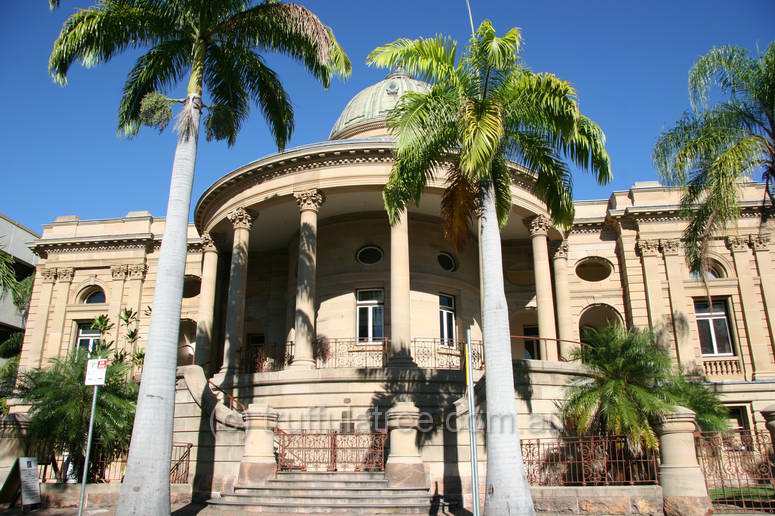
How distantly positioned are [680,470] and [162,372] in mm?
10628

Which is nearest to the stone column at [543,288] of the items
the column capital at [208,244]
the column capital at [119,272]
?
the column capital at [208,244]

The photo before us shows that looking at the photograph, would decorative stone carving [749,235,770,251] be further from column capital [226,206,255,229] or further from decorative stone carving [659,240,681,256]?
column capital [226,206,255,229]

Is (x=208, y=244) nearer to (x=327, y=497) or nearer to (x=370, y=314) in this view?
→ (x=370, y=314)

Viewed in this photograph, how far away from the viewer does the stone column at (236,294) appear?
21469mm

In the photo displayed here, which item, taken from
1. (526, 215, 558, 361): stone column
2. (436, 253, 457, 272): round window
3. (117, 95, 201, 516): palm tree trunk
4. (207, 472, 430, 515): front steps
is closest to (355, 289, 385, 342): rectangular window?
(436, 253, 457, 272): round window

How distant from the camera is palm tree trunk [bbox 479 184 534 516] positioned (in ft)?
35.3

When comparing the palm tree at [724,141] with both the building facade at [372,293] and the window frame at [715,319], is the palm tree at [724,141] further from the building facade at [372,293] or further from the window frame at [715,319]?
the window frame at [715,319]

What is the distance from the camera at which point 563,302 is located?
2541 centimetres

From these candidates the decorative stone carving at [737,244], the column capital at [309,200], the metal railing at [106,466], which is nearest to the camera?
the metal railing at [106,466]

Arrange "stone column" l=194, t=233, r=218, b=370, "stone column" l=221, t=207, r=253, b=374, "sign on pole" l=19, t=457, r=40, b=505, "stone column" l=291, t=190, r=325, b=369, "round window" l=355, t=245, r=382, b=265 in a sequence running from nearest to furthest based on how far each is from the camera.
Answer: "sign on pole" l=19, t=457, r=40, b=505
"stone column" l=291, t=190, r=325, b=369
"stone column" l=221, t=207, r=253, b=374
"stone column" l=194, t=233, r=218, b=370
"round window" l=355, t=245, r=382, b=265

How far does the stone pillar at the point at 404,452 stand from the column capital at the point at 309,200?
377 inches

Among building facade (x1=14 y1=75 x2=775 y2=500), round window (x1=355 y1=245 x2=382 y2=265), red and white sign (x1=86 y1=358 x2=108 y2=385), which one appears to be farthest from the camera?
round window (x1=355 y1=245 x2=382 y2=265)

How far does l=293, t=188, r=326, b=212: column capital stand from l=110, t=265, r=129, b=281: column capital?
55.7ft

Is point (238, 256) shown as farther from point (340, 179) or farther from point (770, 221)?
point (770, 221)
